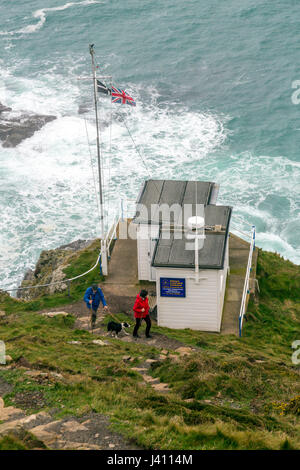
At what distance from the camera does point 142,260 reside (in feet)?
78.6

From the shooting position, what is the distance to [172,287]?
21.1 metres

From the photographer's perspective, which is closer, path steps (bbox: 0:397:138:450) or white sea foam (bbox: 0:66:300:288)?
path steps (bbox: 0:397:138:450)

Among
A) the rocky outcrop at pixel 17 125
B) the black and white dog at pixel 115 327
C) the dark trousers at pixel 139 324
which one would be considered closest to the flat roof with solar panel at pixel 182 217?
the dark trousers at pixel 139 324

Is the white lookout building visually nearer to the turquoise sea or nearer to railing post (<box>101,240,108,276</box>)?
railing post (<box>101,240,108,276</box>)

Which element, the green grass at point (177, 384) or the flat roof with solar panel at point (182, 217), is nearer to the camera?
the green grass at point (177, 384)

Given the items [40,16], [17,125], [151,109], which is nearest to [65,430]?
[17,125]

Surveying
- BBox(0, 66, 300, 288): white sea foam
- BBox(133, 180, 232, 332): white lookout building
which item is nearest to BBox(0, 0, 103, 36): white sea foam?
BBox(0, 66, 300, 288): white sea foam

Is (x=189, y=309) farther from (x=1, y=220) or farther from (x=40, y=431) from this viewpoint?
(x=1, y=220)

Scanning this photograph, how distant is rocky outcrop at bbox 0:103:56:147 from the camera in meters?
47.0

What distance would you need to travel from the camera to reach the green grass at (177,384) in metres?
11.3

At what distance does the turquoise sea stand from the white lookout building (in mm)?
11266

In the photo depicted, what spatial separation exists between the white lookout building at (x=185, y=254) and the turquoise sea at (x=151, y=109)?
11266 mm

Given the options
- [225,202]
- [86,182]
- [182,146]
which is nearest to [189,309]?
[225,202]

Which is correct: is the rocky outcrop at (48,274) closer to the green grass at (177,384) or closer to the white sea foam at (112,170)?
the white sea foam at (112,170)
